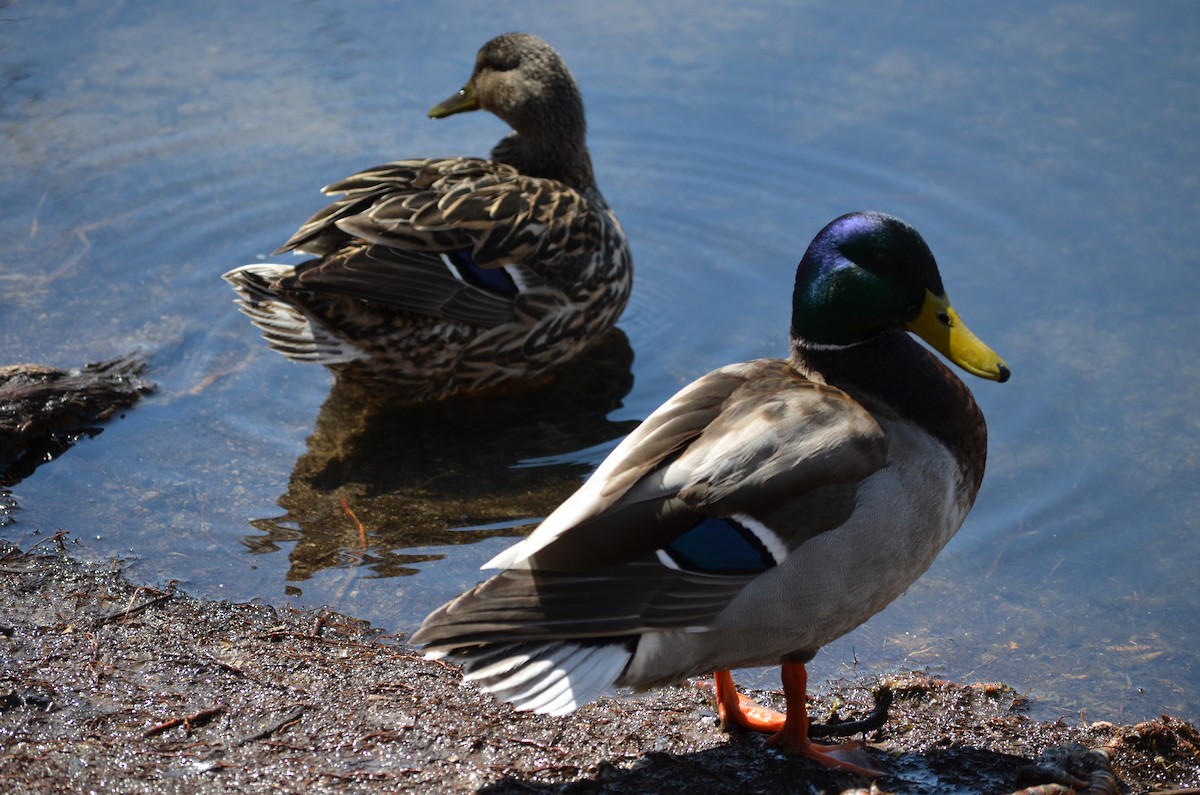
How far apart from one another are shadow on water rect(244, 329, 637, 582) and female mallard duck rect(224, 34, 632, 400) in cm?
18

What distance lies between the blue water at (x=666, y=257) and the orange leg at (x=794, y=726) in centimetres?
58

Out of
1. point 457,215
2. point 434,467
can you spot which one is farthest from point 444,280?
point 434,467

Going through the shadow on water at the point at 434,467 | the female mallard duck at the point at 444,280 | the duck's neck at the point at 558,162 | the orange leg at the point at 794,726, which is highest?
the duck's neck at the point at 558,162

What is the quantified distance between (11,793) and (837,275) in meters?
2.70

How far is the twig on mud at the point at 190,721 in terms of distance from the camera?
12.4 feet

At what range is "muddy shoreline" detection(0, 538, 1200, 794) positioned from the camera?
3621mm

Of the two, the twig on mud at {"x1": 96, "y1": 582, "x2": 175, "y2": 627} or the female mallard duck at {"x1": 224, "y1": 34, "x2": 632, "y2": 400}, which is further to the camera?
the female mallard duck at {"x1": 224, "y1": 34, "x2": 632, "y2": 400}

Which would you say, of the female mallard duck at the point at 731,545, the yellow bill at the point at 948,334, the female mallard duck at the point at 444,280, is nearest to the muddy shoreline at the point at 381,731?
the female mallard duck at the point at 731,545

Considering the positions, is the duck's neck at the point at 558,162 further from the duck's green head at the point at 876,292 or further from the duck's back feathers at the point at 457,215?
the duck's green head at the point at 876,292

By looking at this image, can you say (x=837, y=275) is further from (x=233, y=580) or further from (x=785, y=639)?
(x=233, y=580)

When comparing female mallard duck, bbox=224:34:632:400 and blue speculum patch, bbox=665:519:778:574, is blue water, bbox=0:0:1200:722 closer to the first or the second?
female mallard duck, bbox=224:34:632:400

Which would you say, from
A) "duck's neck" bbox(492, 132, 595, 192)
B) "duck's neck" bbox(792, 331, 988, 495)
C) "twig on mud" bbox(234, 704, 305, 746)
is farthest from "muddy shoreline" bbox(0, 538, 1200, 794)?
"duck's neck" bbox(492, 132, 595, 192)

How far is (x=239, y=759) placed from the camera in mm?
3682

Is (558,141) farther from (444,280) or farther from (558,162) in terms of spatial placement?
(444,280)
